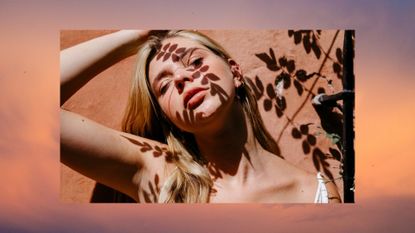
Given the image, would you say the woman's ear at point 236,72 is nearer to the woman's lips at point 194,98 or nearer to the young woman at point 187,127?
the young woman at point 187,127

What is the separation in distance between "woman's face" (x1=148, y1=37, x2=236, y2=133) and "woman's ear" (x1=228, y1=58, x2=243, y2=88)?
1 centimetres

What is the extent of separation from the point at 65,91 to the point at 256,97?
1.11 m

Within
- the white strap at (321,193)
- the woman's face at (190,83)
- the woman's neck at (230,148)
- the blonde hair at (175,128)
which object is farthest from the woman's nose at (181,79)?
the white strap at (321,193)

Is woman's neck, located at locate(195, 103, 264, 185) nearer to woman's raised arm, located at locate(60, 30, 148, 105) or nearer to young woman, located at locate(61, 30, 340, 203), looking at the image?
young woman, located at locate(61, 30, 340, 203)

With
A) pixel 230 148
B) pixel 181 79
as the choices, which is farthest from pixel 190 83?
pixel 230 148

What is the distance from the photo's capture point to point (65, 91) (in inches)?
222

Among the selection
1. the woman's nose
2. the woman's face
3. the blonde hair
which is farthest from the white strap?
the woman's nose

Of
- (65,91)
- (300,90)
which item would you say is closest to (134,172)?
(65,91)

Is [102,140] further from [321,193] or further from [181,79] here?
[321,193]

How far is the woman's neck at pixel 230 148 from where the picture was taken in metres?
5.64

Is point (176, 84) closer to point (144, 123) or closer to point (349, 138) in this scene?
point (144, 123)

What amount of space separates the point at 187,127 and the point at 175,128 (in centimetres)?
7

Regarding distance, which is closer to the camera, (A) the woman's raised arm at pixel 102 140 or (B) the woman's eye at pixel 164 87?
(A) the woman's raised arm at pixel 102 140

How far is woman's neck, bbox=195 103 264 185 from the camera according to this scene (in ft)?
18.5
